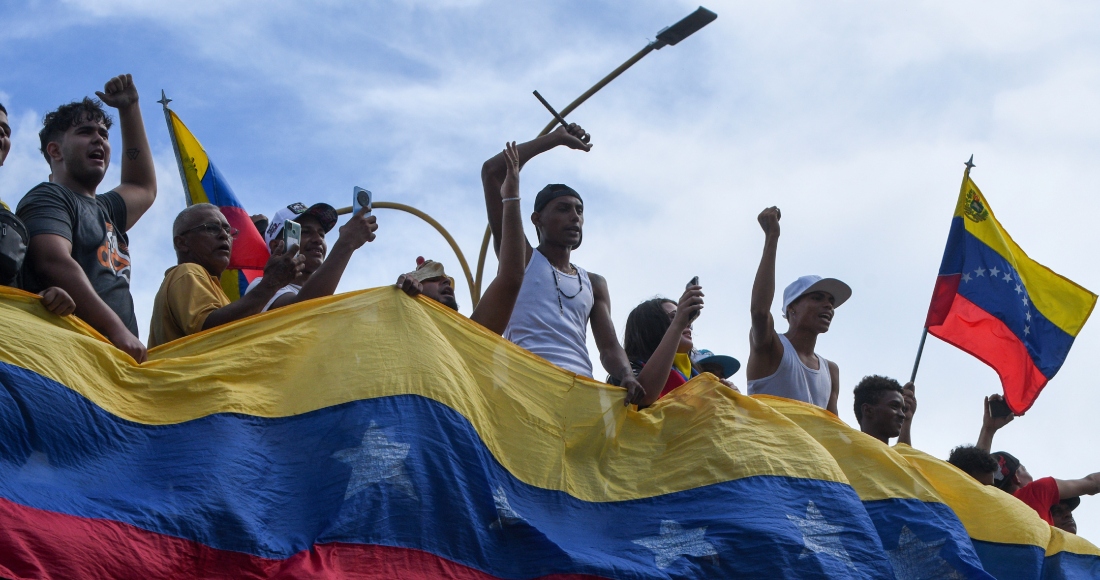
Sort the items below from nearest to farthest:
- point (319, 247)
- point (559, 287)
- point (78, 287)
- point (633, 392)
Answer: point (78, 287) → point (633, 392) → point (559, 287) → point (319, 247)

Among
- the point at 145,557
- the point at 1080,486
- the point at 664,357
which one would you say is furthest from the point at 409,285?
the point at 1080,486

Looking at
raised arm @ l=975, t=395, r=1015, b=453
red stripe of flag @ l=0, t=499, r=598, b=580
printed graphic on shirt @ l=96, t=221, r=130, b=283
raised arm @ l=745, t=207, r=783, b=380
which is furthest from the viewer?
raised arm @ l=975, t=395, r=1015, b=453

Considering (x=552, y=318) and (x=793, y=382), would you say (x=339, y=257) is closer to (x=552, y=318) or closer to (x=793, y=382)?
(x=552, y=318)

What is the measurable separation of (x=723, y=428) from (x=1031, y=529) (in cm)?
181

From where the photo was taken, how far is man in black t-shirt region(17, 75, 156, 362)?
15.5ft

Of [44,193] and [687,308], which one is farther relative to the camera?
[687,308]

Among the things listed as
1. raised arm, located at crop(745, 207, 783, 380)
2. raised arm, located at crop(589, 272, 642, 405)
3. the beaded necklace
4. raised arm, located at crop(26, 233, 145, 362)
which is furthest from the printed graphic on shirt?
raised arm, located at crop(745, 207, 783, 380)

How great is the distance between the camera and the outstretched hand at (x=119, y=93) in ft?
19.3

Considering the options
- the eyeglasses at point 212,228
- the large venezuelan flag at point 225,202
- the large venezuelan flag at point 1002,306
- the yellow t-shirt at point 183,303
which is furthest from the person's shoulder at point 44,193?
the large venezuelan flag at point 1002,306

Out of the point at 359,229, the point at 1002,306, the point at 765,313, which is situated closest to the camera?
the point at 359,229

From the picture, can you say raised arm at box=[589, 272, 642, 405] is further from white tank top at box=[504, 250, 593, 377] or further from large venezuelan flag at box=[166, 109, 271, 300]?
large venezuelan flag at box=[166, 109, 271, 300]

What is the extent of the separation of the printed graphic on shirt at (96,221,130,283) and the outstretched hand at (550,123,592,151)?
2.23 m

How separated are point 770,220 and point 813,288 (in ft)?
2.39

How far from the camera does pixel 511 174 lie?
5.93 metres
